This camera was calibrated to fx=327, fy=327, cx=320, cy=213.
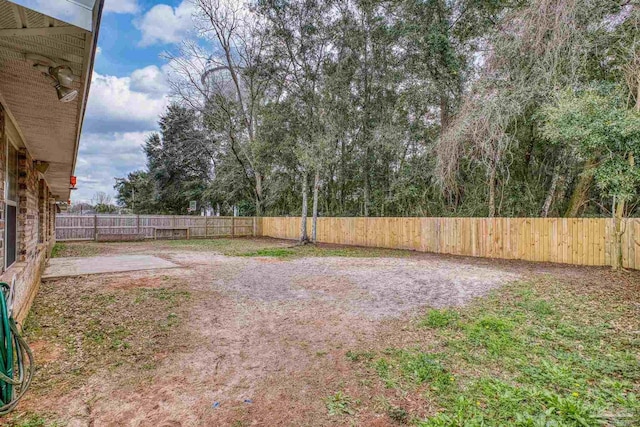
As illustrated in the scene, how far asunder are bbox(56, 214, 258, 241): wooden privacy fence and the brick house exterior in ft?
34.0

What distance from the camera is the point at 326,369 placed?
2631mm

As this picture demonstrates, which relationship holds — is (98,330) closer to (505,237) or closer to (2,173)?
(2,173)

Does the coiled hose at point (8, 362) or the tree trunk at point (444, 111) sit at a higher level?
the tree trunk at point (444, 111)

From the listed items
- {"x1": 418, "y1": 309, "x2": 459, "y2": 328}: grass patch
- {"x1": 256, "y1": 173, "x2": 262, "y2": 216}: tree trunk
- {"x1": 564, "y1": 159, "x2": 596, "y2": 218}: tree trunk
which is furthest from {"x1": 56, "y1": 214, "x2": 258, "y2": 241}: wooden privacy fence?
{"x1": 418, "y1": 309, "x2": 459, "y2": 328}: grass patch

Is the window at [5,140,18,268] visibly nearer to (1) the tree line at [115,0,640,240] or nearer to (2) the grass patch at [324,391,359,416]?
(2) the grass patch at [324,391,359,416]

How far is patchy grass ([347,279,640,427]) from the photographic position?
1987 mm

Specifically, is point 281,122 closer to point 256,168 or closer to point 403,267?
point 256,168

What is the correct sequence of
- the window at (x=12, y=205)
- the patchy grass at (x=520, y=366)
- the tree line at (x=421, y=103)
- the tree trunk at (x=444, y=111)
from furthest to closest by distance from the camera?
1. the tree trunk at (x=444, y=111)
2. the tree line at (x=421, y=103)
3. the window at (x=12, y=205)
4. the patchy grass at (x=520, y=366)

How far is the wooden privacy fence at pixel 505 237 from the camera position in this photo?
679 cm

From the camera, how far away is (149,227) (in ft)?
49.9

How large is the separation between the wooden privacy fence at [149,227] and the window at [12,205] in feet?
37.4

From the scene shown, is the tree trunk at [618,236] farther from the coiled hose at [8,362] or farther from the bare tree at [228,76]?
the bare tree at [228,76]

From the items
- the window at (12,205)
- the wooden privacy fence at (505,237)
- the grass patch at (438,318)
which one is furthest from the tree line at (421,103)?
the window at (12,205)

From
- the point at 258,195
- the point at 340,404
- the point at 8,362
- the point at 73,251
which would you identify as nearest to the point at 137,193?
the point at 258,195
